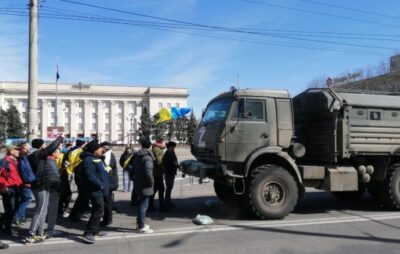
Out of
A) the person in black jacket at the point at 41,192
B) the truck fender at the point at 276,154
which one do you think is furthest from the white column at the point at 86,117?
the person in black jacket at the point at 41,192

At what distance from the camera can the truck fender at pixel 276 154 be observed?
9.74m

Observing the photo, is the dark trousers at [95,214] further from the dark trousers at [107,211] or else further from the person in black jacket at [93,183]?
the dark trousers at [107,211]

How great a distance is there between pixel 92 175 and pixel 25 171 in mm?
1384

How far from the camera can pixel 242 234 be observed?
840 centimetres

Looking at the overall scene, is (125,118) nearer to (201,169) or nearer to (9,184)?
(201,169)

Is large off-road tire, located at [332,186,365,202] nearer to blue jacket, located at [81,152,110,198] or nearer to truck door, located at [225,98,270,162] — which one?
truck door, located at [225,98,270,162]

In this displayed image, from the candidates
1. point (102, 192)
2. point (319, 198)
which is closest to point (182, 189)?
point (319, 198)

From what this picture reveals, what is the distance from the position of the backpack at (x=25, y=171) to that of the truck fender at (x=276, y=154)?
433 centimetres

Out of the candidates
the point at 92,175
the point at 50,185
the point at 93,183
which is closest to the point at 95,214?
the point at 93,183

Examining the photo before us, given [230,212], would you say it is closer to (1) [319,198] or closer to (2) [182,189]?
(1) [319,198]

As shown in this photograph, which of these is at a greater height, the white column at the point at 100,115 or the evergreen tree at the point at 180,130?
the white column at the point at 100,115

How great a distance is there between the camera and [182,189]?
16.4 meters

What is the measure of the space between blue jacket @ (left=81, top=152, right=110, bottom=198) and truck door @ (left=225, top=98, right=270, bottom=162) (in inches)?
116

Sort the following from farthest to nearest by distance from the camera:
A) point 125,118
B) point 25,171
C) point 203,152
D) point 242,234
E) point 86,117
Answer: point 125,118, point 86,117, point 203,152, point 242,234, point 25,171
